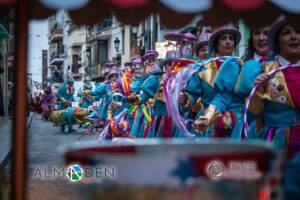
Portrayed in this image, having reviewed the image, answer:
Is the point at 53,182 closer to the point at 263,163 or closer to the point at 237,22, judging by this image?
the point at 237,22

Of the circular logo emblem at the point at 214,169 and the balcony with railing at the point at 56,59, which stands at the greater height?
the circular logo emblem at the point at 214,169

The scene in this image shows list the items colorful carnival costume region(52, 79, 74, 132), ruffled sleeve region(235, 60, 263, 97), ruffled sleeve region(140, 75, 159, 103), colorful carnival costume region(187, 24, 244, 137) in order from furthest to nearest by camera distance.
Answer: colorful carnival costume region(52, 79, 74, 132) < ruffled sleeve region(140, 75, 159, 103) < colorful carnival costume region(187, 24, 244, 137) < ruffled sleeve region(235, 60, 263, 97)

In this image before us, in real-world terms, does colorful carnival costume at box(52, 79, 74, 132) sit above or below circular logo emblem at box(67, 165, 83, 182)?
below

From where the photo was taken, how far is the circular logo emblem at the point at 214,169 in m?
2.04

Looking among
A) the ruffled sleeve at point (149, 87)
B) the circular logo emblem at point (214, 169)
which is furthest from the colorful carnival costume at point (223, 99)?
the ruffled sleeve at point (149, 87)

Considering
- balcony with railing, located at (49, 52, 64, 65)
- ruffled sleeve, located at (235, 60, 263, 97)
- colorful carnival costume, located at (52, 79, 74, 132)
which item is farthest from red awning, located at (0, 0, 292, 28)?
balcony with railing, located at (49, 52, 64, 65)

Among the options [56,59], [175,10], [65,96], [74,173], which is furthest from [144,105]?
[56,59]

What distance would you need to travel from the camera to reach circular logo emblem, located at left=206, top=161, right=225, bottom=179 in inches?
80.4

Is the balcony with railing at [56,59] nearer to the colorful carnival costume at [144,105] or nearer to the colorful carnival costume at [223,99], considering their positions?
the colorful carnival costume at [144,105]

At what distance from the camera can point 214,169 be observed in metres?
2.13

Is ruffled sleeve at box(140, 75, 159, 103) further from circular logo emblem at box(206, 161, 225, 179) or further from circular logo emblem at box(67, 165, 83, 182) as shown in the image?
circular logo emblem at box(206, 161, 225, 179)

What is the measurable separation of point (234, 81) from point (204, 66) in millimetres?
699

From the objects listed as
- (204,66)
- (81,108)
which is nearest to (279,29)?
(204,66)

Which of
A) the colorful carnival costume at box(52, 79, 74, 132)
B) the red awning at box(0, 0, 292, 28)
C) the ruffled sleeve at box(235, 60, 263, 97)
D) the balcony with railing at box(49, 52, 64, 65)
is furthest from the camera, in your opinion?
the balcony with railing at box(49, 52, 64, 65)
